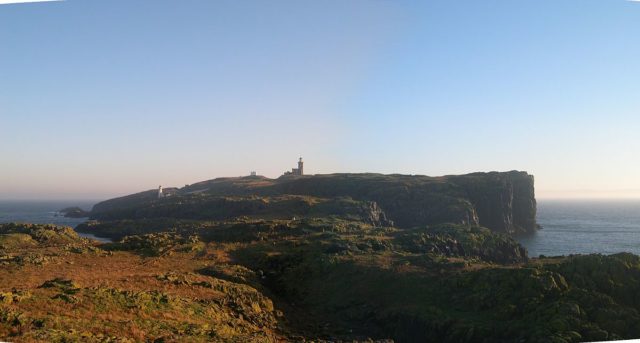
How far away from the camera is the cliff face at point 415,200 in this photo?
93.9 meters

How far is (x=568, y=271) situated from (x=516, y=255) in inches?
1107

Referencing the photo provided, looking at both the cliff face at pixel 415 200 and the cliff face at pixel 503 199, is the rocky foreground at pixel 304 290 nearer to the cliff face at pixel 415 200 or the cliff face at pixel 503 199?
the cliff face at pixel 415 200

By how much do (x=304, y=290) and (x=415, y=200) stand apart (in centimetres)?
6768

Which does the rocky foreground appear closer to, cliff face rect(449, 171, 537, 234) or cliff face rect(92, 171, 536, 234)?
cliff face rect(92, 171, 536, 234)

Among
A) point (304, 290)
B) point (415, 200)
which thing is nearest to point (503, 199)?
point (415, 200)

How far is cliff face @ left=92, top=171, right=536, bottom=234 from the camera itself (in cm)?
9394

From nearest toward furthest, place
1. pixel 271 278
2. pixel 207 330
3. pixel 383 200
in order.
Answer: pixel 207 330 → pixel 271 278 → pixel 383 200

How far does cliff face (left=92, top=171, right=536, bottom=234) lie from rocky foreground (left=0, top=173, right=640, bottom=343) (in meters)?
34.0

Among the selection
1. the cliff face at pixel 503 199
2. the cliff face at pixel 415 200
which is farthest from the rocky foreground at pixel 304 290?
the cliff face at pixel 503 199

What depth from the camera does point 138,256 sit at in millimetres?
42719

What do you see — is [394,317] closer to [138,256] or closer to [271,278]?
[271,278]

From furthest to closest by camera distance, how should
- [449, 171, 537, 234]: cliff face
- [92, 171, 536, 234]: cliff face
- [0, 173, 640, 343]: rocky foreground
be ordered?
[449, 171, 537, 234]: cliff face < [92, 171, 536, 234]: cliff face < [0, 173, 640, 343]: rocky foreground

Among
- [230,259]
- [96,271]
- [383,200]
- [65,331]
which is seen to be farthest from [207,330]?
[383,200]

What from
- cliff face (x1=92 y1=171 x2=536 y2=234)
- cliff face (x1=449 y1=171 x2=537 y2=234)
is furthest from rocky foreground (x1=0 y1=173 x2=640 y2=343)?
cliff face (x1=449 y1=171 x2=537 y2=234)
